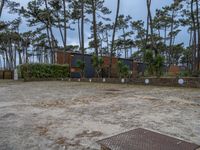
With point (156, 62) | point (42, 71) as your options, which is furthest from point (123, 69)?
point (42, 71)

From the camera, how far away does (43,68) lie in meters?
17.8

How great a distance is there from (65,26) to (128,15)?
8969mm

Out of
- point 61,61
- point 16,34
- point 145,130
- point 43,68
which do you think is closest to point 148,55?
point 145,130

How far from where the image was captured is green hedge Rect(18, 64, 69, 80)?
1698 cm

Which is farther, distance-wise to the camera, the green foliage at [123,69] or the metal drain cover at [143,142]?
the green foliage at [123,69]

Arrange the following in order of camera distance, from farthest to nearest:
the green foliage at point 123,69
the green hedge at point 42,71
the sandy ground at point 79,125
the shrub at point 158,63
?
the green hedge at point 42,71 < the green foliage at point 123,69 < the shrub at point 158,63 < the sandy ground at point 79,125

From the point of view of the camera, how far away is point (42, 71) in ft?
57.9

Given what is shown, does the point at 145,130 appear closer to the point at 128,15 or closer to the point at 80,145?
the point at 80,145

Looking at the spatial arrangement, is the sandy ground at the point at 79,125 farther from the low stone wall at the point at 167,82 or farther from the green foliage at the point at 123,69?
the green foliage at the point at 123,69

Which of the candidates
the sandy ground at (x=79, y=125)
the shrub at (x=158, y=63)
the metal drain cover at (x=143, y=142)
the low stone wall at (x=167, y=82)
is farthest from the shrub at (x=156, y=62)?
the metal drain cover at (x=143, y=142)

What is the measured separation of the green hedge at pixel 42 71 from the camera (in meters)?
17.0

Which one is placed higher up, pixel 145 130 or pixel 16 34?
pixel 16 34

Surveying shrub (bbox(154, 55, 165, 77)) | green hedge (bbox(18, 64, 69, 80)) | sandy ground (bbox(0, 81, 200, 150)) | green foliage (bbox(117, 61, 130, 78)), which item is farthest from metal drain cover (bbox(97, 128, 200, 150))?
green hedge (bbox(18, 64, 69, 80))

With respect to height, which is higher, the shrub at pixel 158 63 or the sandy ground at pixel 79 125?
the shrub at pixel 158 63
